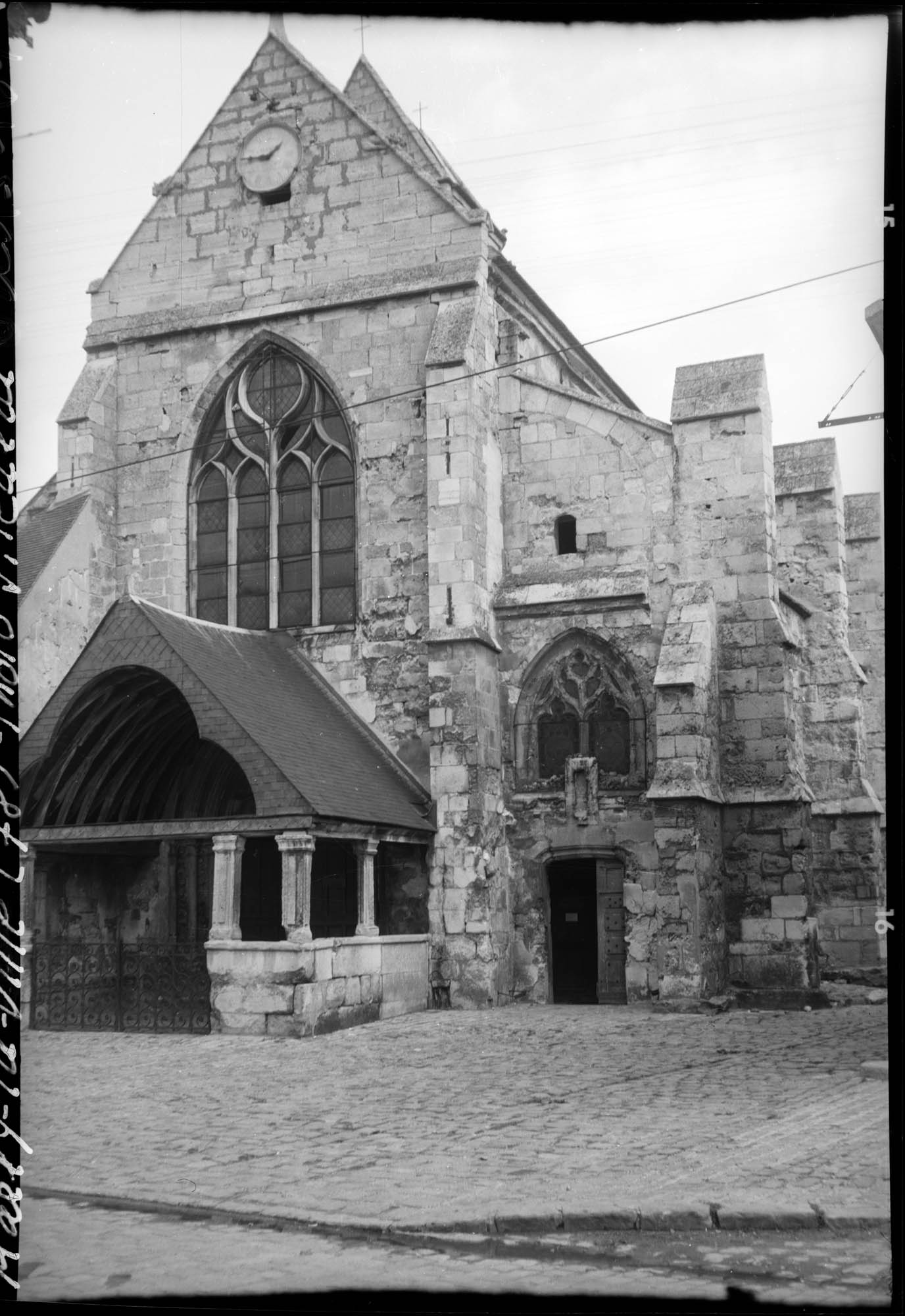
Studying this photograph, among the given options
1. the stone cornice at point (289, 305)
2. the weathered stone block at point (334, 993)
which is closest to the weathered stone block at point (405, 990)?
the weathered stone block at point (334, 993)

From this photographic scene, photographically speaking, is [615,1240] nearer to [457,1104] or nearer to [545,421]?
[457,1104]

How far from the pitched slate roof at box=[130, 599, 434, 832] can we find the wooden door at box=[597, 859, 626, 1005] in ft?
8.11

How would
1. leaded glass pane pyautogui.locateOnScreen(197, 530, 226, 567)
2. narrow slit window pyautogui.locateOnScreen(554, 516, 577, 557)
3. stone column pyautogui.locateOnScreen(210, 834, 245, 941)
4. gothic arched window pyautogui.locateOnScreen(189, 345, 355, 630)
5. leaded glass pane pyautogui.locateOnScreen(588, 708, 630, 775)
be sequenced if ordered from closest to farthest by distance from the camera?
stone column pyautogui.locateOnScreen(210, 834, 245, 941) → leaded glass pane pyautogui.locateOnScreen(588, 708, 630, 775) → narrow slit window pyautogui.locateOnScreen(554, 516, 577, 557) → gothic arched window pyautogui.locateOnScreen(189, 345, 355, 630) → leaded glass pane pyautogui.locateOnScreen(197, 530, 226, 567)

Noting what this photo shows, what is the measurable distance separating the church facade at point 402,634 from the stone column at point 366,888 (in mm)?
47

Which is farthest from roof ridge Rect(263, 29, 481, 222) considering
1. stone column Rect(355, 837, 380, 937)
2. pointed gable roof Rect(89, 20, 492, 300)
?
stone column Rect(355, 837, 380, 937)

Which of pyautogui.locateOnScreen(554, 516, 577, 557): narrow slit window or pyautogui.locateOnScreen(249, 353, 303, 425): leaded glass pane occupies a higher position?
pyautogui.locateOnScreen(249, 353, 303, 425): leaded glass pane

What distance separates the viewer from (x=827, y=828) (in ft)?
73.2

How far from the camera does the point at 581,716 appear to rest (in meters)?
20.2

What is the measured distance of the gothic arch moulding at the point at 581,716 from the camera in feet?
65.2

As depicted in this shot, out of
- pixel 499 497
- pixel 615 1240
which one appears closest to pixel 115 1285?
pixel 615 1240

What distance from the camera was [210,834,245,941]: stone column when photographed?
53.7 ft

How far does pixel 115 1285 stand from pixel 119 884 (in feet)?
47.7

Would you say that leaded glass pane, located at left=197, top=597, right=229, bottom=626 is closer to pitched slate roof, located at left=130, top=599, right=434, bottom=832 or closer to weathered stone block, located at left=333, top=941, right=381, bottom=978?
pitched slate roof, located at left=130, top=599, right=434, bottom=832

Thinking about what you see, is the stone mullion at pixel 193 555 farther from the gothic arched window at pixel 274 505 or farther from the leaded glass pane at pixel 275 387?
the leaded glass pane at pixel 275 387
